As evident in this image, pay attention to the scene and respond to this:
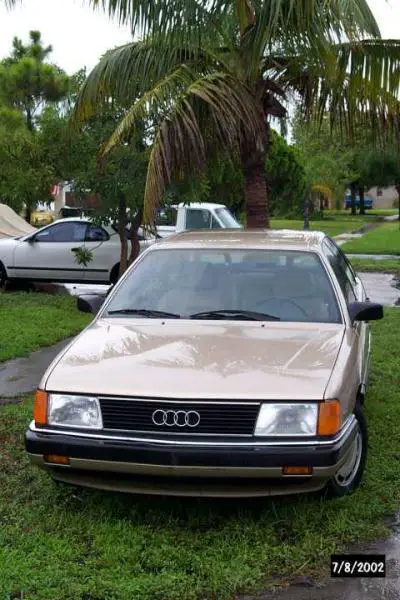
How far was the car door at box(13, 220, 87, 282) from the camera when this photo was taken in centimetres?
1403

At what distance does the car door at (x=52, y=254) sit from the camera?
1403 centimetres

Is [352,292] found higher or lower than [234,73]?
lower

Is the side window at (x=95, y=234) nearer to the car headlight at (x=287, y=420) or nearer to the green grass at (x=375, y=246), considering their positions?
the car headlight at (x=287, y=420)

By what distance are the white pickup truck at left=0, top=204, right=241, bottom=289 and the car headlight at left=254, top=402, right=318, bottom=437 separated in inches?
391

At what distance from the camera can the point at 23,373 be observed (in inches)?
316

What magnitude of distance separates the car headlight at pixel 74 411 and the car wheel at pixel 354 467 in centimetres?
142

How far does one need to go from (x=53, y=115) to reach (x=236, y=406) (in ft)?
30.2

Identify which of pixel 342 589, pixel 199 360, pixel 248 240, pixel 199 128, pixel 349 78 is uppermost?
pixel 349 78

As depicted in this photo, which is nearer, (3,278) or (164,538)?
(164,538)

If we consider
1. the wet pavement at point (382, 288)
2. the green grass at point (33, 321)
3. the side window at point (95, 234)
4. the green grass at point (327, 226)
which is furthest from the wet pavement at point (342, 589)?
the green grass at point (327, 226)

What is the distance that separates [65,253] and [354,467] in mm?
10158

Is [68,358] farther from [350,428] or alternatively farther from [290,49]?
[290,49]

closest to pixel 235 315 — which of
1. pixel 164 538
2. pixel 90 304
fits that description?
pixel 90 304

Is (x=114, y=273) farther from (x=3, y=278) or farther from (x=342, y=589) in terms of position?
(x=342, y=589)
